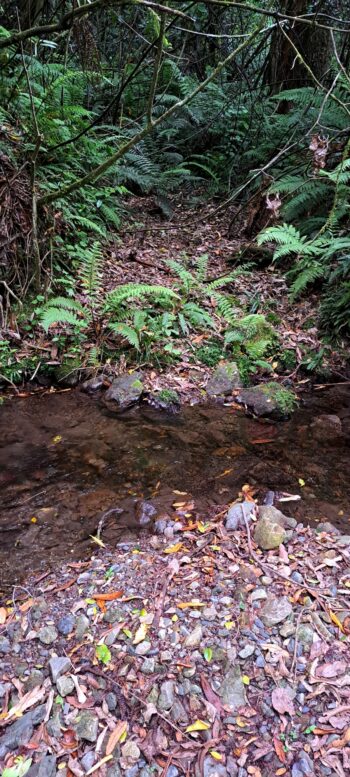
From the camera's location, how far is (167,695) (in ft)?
6.04

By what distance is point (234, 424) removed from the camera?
162 inches

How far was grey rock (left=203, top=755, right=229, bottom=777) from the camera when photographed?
1614mm

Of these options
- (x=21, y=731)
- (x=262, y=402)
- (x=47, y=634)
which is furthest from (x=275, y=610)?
(x=262, y=402)

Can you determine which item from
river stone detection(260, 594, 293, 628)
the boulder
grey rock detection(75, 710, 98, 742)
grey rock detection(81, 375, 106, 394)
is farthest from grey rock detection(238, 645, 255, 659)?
grey rock detection(81, 375, 106, 394)

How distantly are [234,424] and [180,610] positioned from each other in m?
2.12

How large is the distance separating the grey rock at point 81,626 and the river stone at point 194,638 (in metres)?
0.48

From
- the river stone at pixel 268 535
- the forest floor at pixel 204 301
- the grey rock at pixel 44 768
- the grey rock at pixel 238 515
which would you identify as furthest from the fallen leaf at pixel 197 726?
the forest floor at pixel 204 301

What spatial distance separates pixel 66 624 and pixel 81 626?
77mm

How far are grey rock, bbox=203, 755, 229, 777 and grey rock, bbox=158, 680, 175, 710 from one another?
0.23 meters

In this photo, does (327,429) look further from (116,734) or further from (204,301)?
(116,734)

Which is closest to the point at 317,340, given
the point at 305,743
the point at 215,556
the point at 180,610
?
the point at 215,556

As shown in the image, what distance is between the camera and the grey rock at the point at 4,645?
6.74 ft

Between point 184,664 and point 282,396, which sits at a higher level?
point 184,664

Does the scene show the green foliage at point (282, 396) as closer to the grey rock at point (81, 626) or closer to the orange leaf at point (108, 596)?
the orange leaf at point (108, 596)
